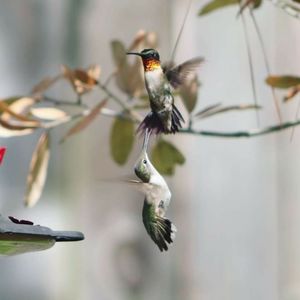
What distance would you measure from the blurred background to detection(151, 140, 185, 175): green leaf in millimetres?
1344

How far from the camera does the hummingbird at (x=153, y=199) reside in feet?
1.11

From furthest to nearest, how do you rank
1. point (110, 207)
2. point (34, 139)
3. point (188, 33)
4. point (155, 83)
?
point (110, 207) < point (34, 139) < point (188, 33) < point (155, 83)

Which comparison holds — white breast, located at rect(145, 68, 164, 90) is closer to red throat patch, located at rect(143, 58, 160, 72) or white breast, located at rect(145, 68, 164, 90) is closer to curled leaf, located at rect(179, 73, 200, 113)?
red throat patch, located at rect(143, 58, 160, 72)

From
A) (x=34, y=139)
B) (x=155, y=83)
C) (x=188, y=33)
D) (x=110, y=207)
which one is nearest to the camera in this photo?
(x=155, y=83)

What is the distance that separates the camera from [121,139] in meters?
0.67

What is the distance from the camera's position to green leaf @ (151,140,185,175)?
0.56 m

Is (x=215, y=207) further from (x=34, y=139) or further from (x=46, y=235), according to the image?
(x=46, y=235)

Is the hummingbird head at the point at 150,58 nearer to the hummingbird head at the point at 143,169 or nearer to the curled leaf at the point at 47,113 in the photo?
the hummingbird head at the point at 143,169

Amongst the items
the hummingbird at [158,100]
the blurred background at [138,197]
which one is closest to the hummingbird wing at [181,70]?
the hummingbird at [158,100]

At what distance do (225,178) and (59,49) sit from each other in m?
0.43

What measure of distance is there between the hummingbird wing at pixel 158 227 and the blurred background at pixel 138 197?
1.60m

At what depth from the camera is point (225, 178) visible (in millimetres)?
2059

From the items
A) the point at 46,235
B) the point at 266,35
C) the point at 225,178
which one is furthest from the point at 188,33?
the point at 46,235

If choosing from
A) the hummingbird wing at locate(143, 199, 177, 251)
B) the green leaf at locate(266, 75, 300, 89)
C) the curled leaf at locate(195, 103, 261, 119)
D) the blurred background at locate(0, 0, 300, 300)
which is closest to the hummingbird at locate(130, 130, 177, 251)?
the hummingbird wing at locate(143, 199, 177, 251)
